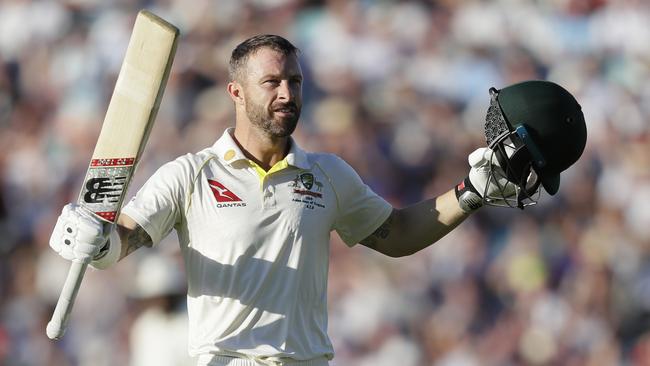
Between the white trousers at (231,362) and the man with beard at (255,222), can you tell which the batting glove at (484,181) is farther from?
the white trousers at (231,362)

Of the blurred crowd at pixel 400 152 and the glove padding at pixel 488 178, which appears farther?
the blurred crowd at pixel 400 152

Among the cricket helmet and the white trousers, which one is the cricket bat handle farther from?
the cricket helmet

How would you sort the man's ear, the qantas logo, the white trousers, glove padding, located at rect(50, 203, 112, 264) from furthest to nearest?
1. the man's ear
2. the qantas logo
3. the white trousers
4. glove padding, located at rect(50, 203, 112, 264)

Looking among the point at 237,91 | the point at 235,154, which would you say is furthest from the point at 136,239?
the point at 237,91

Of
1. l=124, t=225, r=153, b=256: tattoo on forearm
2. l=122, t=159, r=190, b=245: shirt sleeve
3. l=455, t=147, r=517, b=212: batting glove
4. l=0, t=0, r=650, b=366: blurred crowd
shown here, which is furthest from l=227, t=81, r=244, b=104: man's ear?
l=0, t=0, r=650, b=366: blurred crowd

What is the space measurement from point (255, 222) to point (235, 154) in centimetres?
28

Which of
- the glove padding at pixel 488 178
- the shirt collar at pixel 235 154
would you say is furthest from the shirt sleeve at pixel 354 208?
the glove padding at pixel 488 178

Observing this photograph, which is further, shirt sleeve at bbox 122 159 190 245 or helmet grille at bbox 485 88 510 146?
helmet grille at bbox 485 88 510 146

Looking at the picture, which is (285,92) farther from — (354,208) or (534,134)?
(534,134)

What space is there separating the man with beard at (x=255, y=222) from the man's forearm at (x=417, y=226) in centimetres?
4

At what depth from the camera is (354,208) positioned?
4230 millimetres

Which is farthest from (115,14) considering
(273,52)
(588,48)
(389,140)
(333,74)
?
(273,52)

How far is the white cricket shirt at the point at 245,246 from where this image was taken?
12.7 feet

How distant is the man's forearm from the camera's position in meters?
4.23
